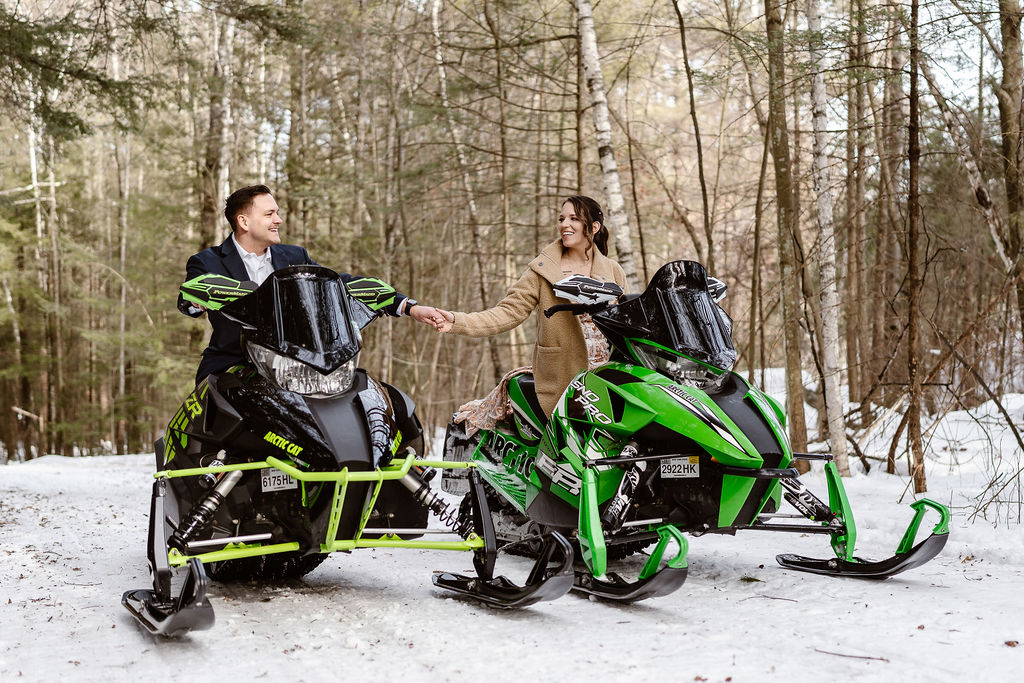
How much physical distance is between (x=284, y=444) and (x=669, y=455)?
1.70 metres

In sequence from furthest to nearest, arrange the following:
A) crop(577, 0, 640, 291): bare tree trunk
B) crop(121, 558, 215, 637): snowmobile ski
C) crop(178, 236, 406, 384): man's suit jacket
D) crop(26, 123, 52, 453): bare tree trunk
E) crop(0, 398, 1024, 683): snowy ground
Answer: crop(26, 123, 52, 453): bare tree trunk, crop(577, 0, 640, 291): bare tree trunk, crop(178, 236, 406, 384): man's suit jacket, crop(121, 558, 215, 637): snowmobile ski, crop(0, 398, 1024, 683): snowy ground

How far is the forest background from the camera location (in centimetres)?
707

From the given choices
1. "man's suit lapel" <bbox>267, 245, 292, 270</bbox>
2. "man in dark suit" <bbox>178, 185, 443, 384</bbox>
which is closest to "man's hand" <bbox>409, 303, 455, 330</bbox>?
"man in dark suit" <bbox>178, 185, 443, 384</bbox>

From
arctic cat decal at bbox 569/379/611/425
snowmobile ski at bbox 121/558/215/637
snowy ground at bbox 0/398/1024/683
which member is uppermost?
arctic cat decal at bbox 569/379/611/425

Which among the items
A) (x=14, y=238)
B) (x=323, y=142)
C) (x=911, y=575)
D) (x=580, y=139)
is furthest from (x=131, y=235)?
(x=911, y=575)

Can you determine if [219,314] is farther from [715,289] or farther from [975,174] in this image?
[975,174]

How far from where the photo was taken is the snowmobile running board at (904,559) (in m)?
4.04

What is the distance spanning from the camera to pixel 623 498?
13.5 feet

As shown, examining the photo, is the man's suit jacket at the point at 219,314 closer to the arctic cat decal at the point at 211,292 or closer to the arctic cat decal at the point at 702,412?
the arctic cat decal at the point at 211,292

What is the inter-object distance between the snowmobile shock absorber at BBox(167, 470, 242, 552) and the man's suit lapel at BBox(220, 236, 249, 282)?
1165mm

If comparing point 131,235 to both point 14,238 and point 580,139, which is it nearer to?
point 14,238

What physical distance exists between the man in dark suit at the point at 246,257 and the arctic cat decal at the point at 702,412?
124cm

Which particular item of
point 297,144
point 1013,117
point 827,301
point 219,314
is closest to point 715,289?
point 219,314

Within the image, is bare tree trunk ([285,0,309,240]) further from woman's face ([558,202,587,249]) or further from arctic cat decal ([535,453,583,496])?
arctic cat decal ([535,453,583,496])
